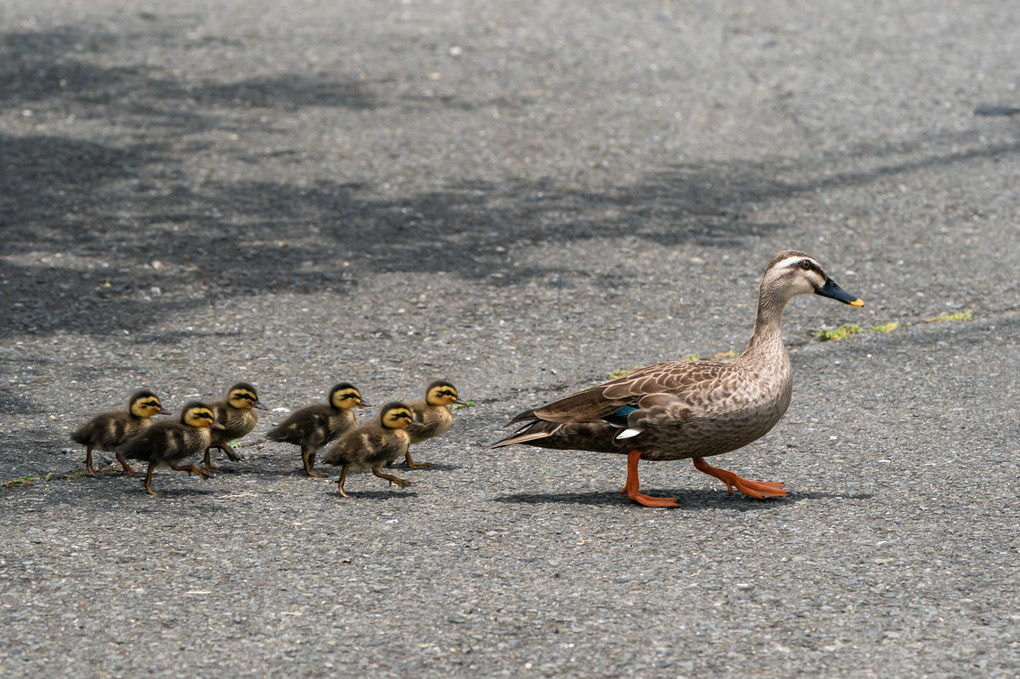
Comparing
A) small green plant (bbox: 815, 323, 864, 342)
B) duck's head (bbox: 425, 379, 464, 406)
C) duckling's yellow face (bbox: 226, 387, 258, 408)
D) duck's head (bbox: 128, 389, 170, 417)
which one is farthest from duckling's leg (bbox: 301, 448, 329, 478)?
small green plant (bbox: 815, 323, 864, 342)

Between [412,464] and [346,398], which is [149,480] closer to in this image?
[346,398]

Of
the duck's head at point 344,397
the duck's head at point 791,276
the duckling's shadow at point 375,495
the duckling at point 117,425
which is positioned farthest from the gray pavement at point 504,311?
the duck's head at point 791,276

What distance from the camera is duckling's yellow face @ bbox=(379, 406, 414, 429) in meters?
6.64

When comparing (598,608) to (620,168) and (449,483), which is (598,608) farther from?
(620,168)

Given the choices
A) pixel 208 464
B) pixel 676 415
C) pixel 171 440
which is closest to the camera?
pixel 676 415

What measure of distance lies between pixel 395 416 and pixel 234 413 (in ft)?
3.15

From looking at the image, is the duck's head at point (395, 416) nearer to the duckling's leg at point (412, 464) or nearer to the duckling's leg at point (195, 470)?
the duckling's leg at point (412, 464)

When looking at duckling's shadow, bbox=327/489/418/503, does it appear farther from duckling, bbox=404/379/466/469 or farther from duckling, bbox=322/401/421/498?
duckling, bbox=404/379/466/469

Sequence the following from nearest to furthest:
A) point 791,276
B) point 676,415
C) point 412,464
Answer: point 676,415, point 791,276, point 412,464

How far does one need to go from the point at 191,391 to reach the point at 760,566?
4.13m

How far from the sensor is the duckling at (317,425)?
689 cm

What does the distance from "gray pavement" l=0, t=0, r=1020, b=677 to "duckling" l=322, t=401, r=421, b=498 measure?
289mm

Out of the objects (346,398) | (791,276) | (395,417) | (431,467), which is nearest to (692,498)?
(791,276)

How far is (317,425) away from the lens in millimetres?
6895
